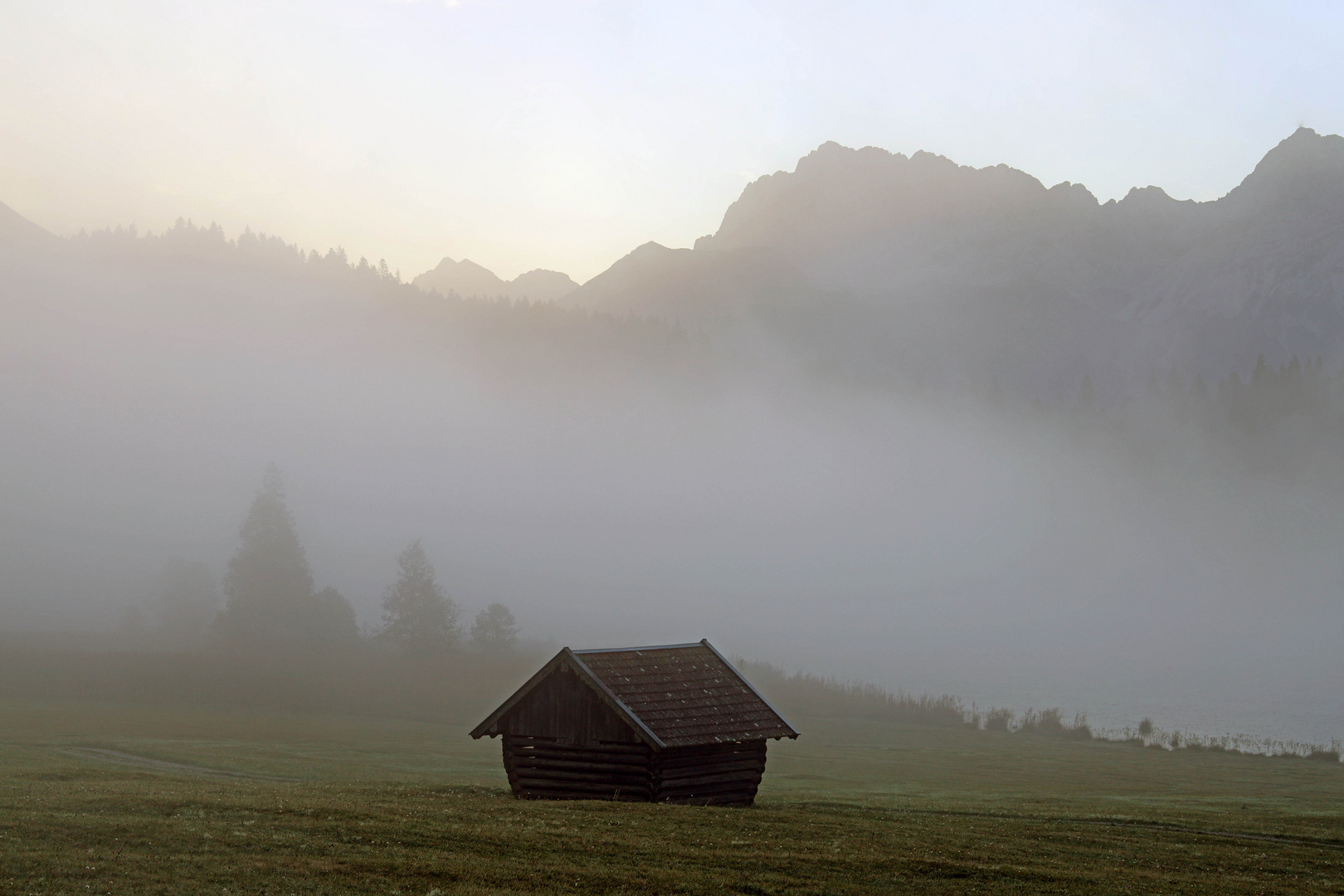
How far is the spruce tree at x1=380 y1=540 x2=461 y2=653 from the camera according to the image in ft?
322

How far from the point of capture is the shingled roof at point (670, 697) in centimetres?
3027

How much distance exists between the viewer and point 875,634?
174 metres

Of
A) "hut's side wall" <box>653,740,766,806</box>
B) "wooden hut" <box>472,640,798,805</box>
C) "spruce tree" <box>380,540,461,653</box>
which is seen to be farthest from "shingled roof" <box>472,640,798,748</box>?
"spruce tree" <box>380,540,461,653</box>

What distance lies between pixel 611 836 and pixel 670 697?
782 centimetres

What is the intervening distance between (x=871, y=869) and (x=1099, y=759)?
48475mm

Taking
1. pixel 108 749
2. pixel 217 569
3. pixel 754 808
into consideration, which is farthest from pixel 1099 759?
pixel 217 569

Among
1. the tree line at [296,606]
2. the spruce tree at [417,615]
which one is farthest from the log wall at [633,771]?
the spruce tree at [417,615]

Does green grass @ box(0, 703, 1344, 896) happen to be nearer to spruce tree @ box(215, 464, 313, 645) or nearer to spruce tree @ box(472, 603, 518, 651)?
spruce tree @ box(215, 464, 313, 645)

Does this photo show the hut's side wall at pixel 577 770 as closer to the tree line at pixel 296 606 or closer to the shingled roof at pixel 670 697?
the shingled roof at pixel 670 697

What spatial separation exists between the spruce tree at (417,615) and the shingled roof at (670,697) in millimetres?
68356

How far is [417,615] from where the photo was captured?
98750mm

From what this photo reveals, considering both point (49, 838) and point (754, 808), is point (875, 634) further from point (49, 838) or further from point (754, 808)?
point (49, 838)

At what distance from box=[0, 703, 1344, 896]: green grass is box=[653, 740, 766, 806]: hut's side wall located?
141 cm

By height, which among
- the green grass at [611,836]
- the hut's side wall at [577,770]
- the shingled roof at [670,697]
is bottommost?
the green grass at [611,836]
